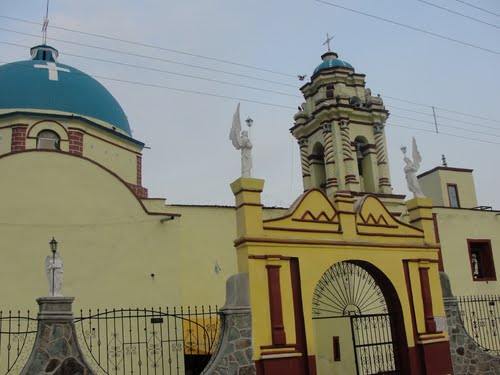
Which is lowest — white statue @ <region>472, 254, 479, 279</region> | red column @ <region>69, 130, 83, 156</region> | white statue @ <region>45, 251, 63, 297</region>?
white statue @ <region>45, 251, 63, 297</region>

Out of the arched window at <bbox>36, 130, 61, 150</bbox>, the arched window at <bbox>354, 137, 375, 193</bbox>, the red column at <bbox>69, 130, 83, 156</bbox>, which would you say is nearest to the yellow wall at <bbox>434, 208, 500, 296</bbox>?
the arched window at <bbox>354, 137, 375, 193</bbox>

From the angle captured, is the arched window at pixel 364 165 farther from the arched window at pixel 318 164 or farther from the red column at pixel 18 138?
the red column at pixel 18 138

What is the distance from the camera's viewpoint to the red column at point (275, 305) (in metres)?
9.14

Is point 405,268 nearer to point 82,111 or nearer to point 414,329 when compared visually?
point 414,329

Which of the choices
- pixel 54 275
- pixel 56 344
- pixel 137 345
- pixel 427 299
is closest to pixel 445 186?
pixel 427 299

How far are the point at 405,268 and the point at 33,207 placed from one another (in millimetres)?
8783

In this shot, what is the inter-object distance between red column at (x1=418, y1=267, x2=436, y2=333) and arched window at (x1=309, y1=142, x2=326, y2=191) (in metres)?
9.76

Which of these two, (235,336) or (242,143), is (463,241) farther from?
(235,336)

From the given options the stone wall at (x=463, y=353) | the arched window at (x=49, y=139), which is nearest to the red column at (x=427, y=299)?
the stone wall at (x=463, y=353)

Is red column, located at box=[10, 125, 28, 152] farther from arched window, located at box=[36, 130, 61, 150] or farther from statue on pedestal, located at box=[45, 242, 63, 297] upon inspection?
statue on pedestal, located at box=[45, 242, 63, 297]

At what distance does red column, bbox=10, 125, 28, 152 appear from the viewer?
54.9 feet

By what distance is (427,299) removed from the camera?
36.5 feet

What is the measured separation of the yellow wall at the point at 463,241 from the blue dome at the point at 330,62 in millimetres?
6739

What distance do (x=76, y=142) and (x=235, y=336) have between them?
1066 cm
